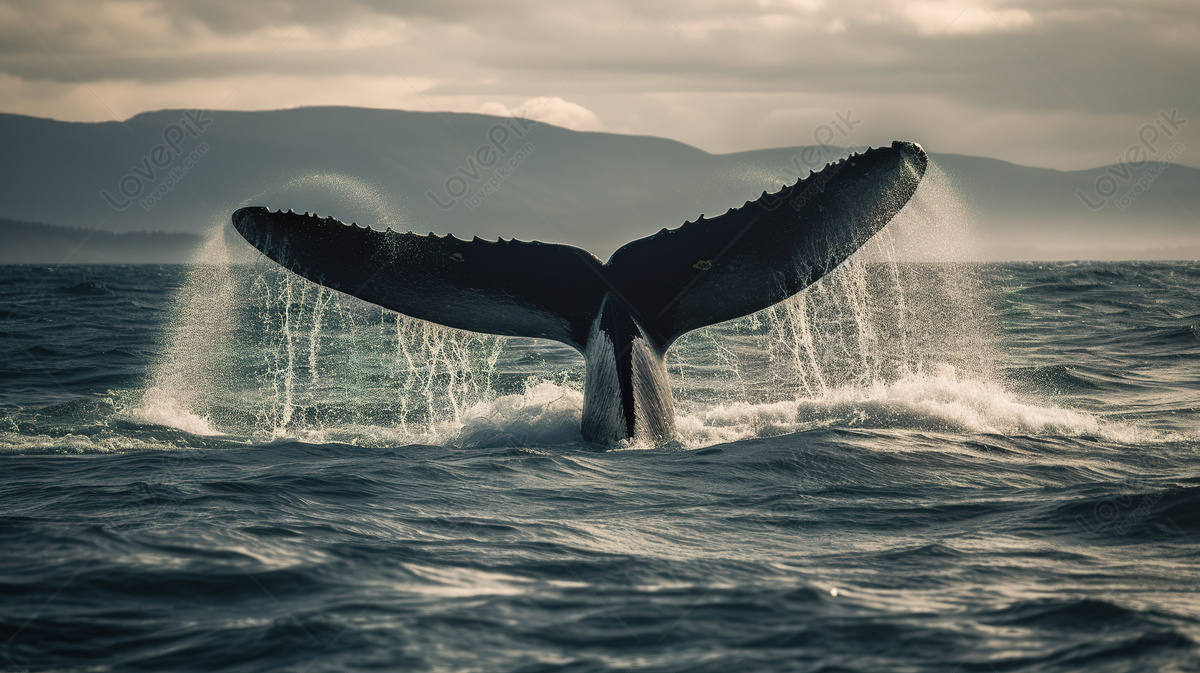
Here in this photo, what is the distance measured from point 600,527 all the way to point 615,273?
2.38m

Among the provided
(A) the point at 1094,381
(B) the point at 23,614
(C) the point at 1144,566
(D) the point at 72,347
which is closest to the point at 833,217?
(C) the point at 1144,566

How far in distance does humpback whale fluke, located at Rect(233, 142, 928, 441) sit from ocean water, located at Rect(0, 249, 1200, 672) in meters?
0.36

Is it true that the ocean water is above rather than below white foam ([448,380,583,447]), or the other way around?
below

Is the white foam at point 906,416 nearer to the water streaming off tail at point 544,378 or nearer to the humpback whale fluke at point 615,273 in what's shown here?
the water streaming off tail at point 544,378

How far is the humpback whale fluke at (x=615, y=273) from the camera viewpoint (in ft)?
21.4

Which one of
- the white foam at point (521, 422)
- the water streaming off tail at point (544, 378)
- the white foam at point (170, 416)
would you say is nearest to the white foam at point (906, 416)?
the water streaming off tail at point (544, 378)

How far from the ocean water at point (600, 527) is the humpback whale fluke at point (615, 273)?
0.36 metres

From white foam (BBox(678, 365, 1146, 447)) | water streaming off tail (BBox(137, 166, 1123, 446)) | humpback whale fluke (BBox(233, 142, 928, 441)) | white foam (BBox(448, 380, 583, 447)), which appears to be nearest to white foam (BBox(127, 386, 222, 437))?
water streaming off tail (BBox(137, 166, 1123, 446))

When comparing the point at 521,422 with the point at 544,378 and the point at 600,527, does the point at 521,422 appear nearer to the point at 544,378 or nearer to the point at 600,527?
the point at 600,527

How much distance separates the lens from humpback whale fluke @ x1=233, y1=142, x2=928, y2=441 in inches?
257

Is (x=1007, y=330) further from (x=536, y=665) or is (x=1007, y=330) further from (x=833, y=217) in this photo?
(x=536, y=665)

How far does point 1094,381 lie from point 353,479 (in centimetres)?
1030

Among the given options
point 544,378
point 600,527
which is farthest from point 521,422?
point 544,378

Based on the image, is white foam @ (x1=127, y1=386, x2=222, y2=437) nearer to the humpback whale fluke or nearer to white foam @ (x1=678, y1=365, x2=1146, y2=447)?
the humpback whale fluke
